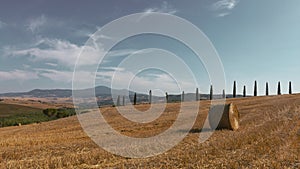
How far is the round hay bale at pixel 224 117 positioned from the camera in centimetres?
1936

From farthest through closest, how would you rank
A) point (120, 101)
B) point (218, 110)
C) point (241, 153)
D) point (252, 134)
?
point (120, 101), point (218, 110), point (252, 134), point (241, 153)

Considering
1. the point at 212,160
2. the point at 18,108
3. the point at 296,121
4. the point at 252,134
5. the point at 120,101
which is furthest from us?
the point at 18,108

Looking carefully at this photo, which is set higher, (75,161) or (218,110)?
(218,110)

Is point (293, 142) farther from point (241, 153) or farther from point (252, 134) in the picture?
point (241, 153)

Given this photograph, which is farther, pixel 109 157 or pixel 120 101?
pixel 120 101

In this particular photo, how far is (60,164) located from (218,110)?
13.0 m

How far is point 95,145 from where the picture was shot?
15203mm

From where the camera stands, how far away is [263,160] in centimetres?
1001

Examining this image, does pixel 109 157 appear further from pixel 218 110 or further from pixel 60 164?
pixel 218 110

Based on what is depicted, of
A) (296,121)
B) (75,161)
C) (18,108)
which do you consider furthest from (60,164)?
(18,108)

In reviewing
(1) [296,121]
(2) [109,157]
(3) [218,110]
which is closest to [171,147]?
(2) [109,157]

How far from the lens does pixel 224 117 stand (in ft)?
65.0

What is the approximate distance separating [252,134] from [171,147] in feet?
15.2

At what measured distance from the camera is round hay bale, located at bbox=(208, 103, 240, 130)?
19.4 m
